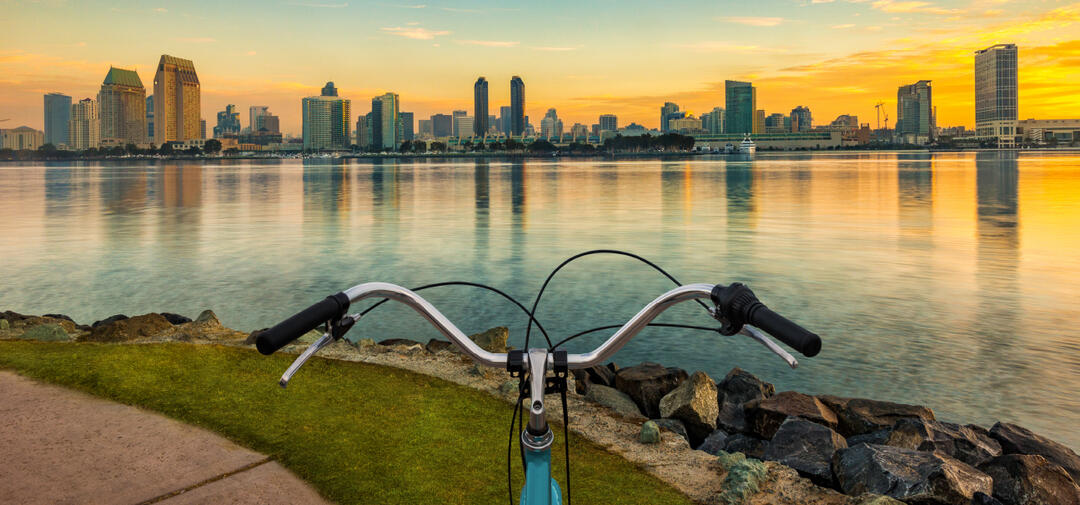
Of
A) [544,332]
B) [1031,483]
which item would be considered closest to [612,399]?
[1031,483]

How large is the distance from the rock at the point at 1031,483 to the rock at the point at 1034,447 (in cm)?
133

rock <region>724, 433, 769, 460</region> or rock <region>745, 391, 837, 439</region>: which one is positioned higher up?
rock <region>745, 391, 837, 439</region>

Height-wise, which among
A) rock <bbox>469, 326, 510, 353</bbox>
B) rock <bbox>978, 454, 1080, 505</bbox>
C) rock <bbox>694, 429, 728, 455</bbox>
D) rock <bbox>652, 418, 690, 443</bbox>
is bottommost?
rock <bbox>694, 429, 728, 455</bbox>

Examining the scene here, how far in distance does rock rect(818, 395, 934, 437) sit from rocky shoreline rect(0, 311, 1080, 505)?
0.02 metres

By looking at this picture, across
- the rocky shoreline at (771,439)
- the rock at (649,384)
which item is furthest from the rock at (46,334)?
the rock at (649,384)

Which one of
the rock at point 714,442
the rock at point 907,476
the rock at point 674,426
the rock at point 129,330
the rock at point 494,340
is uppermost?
the rock at point 129,330

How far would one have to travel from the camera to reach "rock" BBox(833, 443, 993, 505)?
6.86m

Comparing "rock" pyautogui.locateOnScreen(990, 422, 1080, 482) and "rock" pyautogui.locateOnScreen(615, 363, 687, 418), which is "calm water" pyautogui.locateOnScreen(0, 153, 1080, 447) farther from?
"rock" pyautogui.locateOnScreen(615, 363, 687, 418)

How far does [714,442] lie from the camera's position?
9609 millimetres

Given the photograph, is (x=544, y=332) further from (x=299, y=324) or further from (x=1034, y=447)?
(x=1034, y=447)

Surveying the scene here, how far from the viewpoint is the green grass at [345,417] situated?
266 inches

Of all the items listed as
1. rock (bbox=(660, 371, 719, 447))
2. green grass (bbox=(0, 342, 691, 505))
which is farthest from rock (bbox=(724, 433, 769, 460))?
green grass (bbox=(0, 342, 691, 505))

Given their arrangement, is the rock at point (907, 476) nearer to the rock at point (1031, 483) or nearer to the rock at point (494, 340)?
the rock at point (1031, 483)

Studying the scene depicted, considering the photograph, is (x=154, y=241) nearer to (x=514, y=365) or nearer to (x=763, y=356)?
(x=763, y=356)
